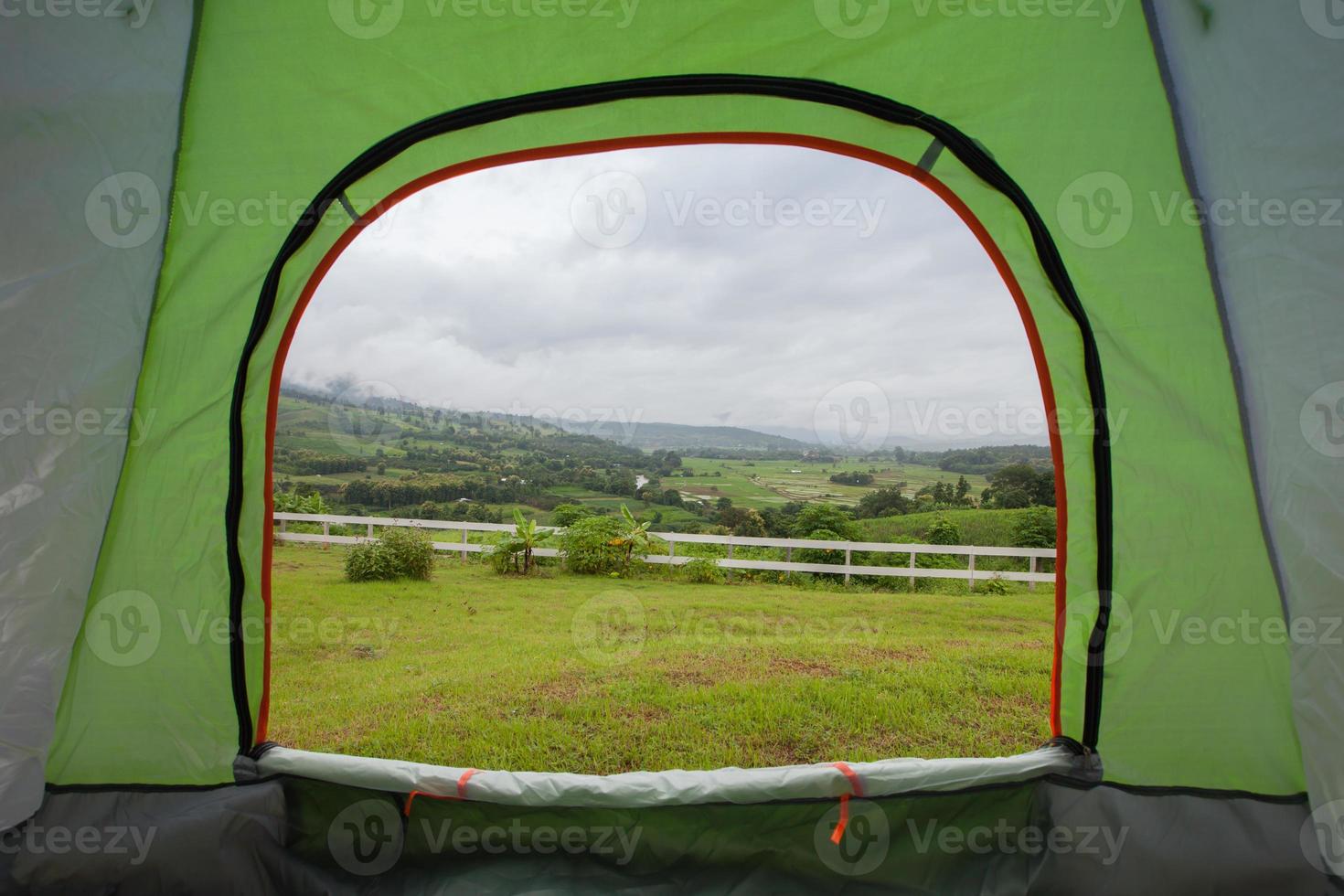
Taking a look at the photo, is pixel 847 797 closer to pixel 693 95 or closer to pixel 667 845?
pixel 667 845

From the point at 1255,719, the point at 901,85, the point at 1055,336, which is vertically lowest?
the point at 1255,719

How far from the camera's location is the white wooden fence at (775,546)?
17.2ft

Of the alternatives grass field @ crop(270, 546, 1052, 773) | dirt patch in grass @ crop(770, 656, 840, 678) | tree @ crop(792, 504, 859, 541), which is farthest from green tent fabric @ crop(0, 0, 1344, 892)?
tree @ crop(792, 504, 859, 541)

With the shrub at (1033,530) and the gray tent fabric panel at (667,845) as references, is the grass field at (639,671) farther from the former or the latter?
the gray tent fabric panel at (667,845)

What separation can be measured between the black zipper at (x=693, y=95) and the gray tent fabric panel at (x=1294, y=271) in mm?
251

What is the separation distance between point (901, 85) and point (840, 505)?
4795mm

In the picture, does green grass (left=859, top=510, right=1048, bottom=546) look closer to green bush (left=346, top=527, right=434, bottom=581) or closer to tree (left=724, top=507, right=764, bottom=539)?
tree (left=724, top=507, right=764, bottom=539)

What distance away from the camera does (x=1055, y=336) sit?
1.18m

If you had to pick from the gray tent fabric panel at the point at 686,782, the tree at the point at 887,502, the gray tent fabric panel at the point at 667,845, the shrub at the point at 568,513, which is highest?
the tree at the point at 887,502

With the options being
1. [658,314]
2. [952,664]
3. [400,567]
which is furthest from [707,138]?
[658,314]

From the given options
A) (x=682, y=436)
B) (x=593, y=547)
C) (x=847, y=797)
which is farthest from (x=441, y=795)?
(x=682, y=436)

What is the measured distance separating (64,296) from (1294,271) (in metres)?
2.29

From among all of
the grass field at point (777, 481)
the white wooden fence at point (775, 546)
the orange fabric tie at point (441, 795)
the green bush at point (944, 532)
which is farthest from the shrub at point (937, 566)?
the orange fabric tie at point (441, 795)

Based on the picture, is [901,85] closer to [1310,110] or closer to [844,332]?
[1310,110]
